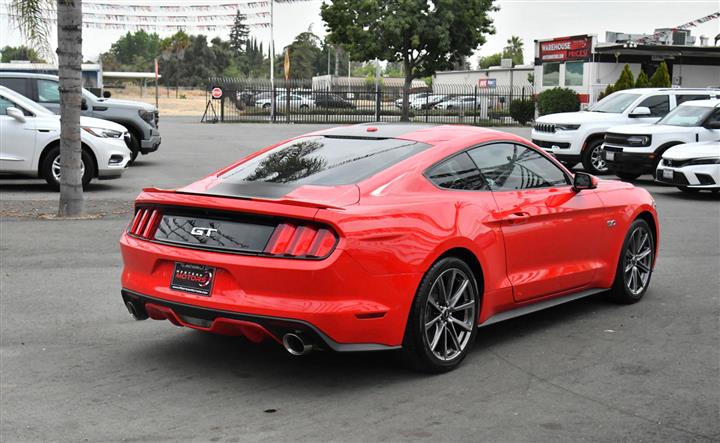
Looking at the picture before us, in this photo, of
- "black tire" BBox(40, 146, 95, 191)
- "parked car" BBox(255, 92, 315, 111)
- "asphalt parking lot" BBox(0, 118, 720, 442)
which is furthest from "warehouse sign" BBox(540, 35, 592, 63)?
"asphalt parking lot" BBox(0, 118, 720, 442)

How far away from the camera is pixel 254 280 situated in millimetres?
5273

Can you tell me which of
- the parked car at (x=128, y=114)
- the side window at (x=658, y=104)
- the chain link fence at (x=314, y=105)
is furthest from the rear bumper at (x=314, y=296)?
the chain link fence at (x=314, y=105)

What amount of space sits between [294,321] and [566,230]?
2616 millimetres

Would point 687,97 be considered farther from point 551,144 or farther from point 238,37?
point 238,37

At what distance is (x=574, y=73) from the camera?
4784 centimetres

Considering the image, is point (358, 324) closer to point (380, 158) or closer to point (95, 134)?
point (380, 158)

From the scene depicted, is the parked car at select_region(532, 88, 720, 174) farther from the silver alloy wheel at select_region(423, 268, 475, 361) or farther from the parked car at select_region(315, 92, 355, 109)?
the parked car at select_region(315, 92, 355, 109)

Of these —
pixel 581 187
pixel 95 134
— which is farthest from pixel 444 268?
pixel 95 134

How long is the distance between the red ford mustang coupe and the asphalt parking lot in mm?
328

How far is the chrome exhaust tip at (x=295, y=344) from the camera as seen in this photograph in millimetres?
5277

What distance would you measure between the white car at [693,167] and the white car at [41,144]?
937cm

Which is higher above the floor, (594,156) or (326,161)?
(326,161)

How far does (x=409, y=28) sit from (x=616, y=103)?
3380cm

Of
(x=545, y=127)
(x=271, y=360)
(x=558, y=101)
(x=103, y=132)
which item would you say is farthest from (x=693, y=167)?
(x=558, y=101)
